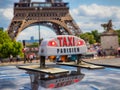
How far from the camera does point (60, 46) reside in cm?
1759

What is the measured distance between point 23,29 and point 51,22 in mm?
7391

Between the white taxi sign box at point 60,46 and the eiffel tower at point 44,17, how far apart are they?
50.4m

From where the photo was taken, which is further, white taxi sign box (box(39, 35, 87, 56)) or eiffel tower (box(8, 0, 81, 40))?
eiffel tower (box(8, 0, 81, 40))

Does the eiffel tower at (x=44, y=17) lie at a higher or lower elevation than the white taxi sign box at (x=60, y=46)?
higher

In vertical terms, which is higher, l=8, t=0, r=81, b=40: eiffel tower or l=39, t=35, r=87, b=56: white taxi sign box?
l=8, t=0, r=81, b=40: eiffel tower

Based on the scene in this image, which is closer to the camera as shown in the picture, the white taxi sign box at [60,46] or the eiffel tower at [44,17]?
the white taxi sign box at [60,46]

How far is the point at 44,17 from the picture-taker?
72.6m

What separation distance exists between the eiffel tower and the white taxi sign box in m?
50.4

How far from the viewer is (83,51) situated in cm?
1902

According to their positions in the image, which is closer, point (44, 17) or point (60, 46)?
point (60, 46)

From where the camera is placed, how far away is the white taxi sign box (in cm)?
1719

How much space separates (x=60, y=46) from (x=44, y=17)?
55599 mm

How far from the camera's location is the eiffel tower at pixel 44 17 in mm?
69500

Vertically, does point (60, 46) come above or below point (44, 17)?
below
